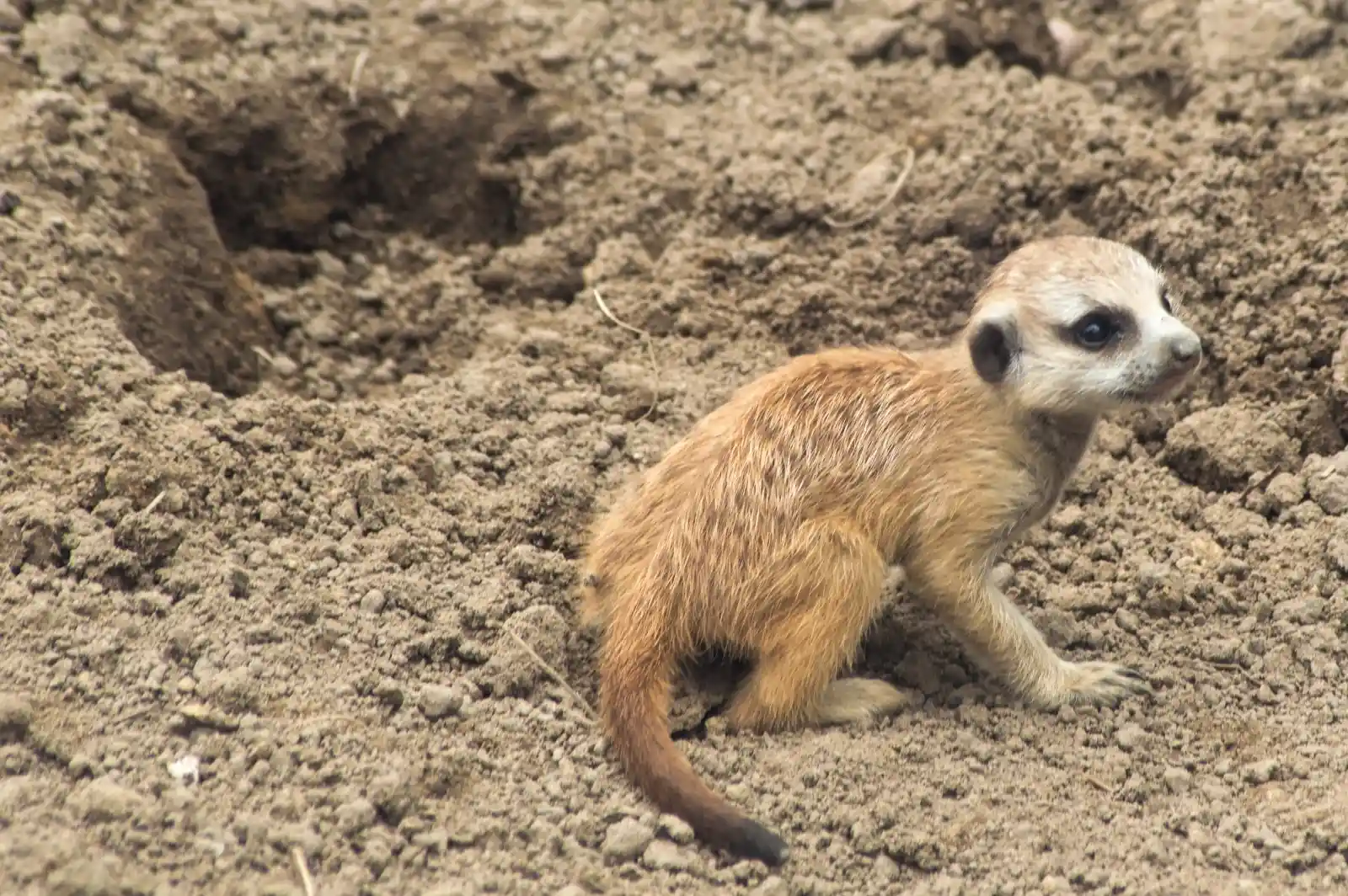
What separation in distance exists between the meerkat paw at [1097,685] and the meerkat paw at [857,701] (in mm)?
350

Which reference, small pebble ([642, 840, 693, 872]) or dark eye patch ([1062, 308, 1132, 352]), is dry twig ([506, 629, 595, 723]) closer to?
small pebble ([642, 840, 693, 872])

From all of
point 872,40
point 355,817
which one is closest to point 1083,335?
point 355,817

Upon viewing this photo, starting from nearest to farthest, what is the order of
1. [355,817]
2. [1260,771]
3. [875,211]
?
[355,817], [1260,771], [875,211]

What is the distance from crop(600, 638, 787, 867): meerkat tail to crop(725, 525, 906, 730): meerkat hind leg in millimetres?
205

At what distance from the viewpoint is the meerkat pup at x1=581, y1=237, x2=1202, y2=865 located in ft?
9.51

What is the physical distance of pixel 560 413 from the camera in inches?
146

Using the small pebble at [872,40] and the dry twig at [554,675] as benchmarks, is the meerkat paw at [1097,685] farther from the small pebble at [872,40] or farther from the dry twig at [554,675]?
the small pebble at [872,40]

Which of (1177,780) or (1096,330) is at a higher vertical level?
(1096,330)

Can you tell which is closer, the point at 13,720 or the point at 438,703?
the point at 13,720

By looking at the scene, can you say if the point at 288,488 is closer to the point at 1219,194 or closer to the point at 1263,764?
the point at 1263,764

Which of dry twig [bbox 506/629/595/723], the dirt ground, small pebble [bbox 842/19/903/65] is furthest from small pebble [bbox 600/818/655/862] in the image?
small pebble [bbox 842/19/903/65]

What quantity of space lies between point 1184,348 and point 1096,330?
0.60 ft

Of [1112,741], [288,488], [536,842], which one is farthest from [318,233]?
[1112,741]

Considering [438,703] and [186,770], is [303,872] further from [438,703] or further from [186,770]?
[438,703]
